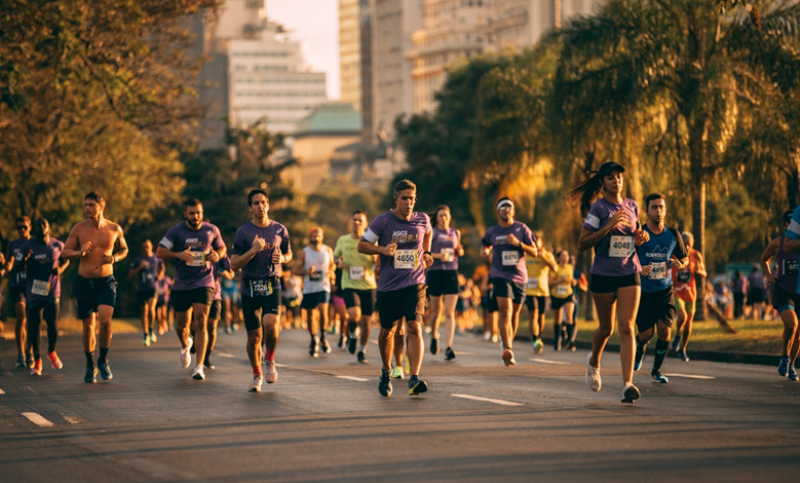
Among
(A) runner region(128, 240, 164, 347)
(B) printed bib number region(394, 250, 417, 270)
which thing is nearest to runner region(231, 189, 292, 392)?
(B) printed bib number region(394, 250, 417, 270)

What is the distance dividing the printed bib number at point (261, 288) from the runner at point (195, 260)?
1390mm

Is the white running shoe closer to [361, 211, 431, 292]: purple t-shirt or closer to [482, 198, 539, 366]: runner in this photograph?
[361, 211, 431, 292]: purple t-shirt

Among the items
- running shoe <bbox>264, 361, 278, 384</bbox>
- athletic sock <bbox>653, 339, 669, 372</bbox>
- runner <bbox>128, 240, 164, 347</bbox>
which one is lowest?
running shoe <bbox>264, 361, 278, 384</bbox>

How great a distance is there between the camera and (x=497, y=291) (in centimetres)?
1836

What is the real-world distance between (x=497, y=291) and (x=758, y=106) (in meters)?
8.89

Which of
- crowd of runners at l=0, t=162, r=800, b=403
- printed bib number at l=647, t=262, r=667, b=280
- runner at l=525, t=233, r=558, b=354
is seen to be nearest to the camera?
crowd of runners at l=0, t=162, r=800, b=403

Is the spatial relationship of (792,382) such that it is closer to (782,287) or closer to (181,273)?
(782,287)

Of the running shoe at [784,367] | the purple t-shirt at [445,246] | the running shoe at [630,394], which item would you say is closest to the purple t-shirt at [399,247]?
the running shoe at [630,394]

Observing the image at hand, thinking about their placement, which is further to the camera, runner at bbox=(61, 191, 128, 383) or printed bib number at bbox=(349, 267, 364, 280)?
printed bib number at bbox=(349, 267, 364, 280)

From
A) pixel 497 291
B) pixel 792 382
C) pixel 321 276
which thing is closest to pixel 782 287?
pixel 792 382

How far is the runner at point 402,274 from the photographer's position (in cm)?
1309

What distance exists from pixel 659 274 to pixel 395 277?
2.95 m

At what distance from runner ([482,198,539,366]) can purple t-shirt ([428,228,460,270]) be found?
1911 millimetres

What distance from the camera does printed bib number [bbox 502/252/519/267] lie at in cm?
1834
